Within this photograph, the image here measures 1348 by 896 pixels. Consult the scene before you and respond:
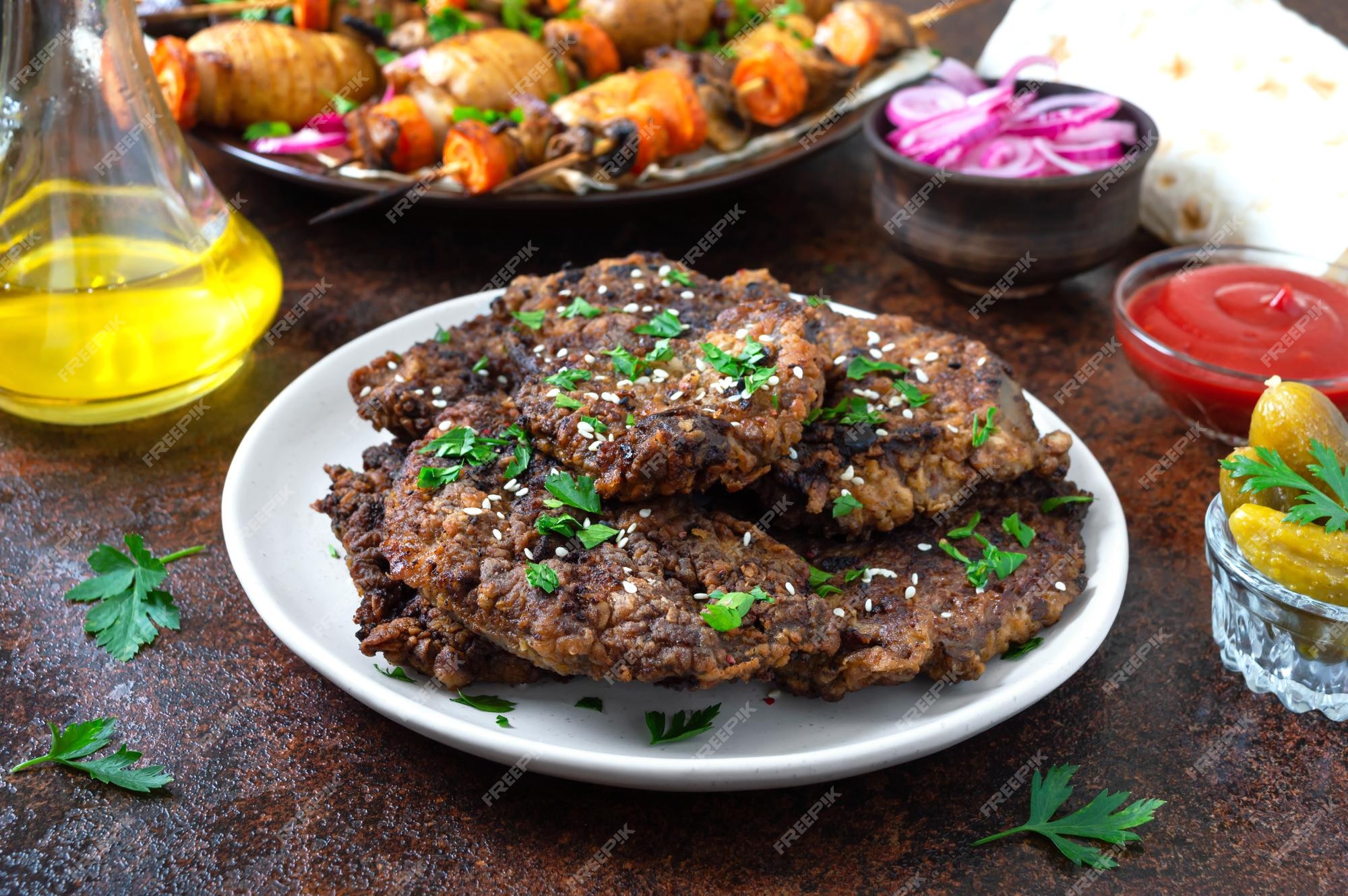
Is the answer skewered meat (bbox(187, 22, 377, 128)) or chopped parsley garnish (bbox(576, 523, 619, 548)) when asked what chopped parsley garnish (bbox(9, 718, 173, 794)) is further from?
skewered meat (bbox(187, 22, 377, 128))

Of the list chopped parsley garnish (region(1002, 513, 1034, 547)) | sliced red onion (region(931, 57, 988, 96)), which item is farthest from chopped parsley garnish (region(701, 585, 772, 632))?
sliced red onion (region(931, 57, 988, 96))

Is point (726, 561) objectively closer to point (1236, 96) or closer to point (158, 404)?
point (158, 404)

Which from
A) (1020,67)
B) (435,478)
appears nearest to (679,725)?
(435,478)

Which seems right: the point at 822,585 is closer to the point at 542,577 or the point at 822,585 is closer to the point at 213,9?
the point at 542,577

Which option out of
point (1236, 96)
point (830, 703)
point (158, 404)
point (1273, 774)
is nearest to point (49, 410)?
point (158, 404)

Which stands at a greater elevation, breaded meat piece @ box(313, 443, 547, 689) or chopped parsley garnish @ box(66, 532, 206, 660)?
breaded meat piece @ box(313, 443, 547, 689)
